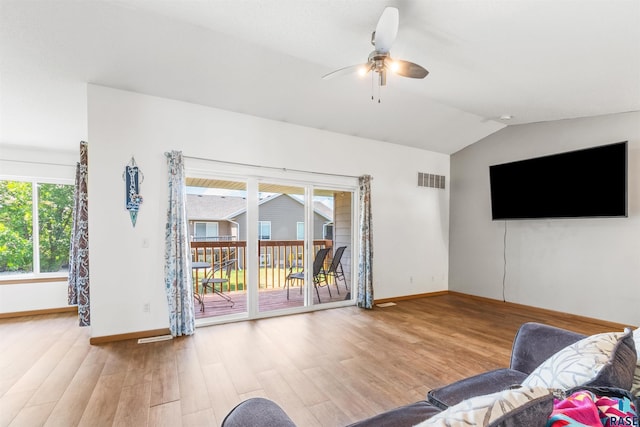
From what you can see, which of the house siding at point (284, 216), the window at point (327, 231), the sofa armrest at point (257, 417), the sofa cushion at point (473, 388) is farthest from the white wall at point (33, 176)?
the sofa cushion at point (473, 388)

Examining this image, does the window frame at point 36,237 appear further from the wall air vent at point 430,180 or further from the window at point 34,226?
the wall air vent at point 430,180

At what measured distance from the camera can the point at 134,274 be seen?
3.44 meters

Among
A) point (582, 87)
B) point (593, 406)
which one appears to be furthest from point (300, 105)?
point (593, 406)

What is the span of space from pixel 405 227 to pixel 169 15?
4.55 meters

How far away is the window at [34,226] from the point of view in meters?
4.53

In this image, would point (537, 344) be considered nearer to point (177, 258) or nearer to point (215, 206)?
point (177, 258)

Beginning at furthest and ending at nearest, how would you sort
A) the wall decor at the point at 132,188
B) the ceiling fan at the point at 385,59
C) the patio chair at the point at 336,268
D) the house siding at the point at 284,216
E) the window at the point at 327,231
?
the patio chair at the point at 336,268 → the window at the point at 327,231 → the house siding at the point at 284,216 → the wall decor at the point at 132,188 → the ceiling fan at the point at 385,59

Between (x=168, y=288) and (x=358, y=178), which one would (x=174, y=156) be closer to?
(x=168, y=288)

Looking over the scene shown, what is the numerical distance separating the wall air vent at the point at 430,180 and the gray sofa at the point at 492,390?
4.06 meters

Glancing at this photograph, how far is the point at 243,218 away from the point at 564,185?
4615mm

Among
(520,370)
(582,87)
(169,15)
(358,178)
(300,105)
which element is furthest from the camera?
(358,178)

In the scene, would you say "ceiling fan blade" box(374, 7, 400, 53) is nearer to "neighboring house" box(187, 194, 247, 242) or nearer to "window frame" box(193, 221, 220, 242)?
"neighboring house" box(187, 194, 247, 242)

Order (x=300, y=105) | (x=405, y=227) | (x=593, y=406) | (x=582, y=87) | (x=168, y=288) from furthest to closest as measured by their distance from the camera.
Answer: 1. (x=405, y=227)
2. (x=300, y=105)
3. (x=168, y=288)
4. (x=582, y=87)
5. (x=593, y=406)

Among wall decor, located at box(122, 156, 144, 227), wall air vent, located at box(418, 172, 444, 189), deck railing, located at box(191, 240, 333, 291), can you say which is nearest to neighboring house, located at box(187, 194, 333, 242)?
deck railing, located at box(191, 240, 333, 291)
